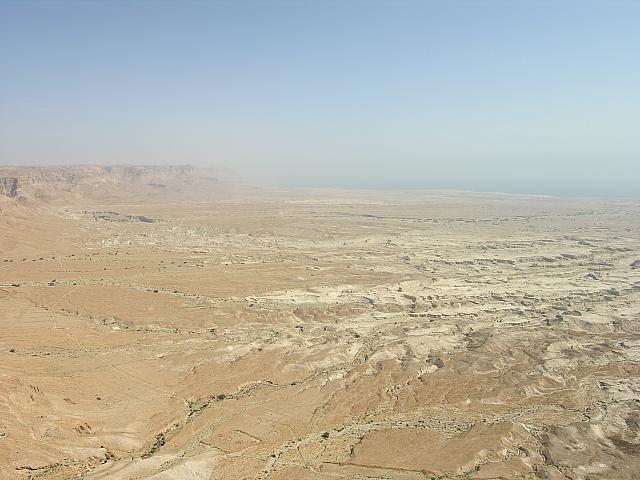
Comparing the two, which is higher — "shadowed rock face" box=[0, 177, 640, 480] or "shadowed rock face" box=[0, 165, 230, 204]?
"shadowed rock face" box=[0, 165, 230, 204]

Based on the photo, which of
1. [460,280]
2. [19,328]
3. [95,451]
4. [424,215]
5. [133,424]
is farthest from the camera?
[424,215]

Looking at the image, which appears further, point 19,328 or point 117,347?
point 19,328

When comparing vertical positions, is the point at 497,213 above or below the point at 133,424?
above

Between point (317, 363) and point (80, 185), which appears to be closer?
point (317, 363)

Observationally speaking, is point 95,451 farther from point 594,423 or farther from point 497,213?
point 497,213

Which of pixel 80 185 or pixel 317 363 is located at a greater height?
pixel 80 185

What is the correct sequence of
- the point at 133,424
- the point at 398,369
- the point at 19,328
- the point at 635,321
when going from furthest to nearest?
the point at 635,321 → the point at 19,328 → the point at 398,369 → the point at 133,424

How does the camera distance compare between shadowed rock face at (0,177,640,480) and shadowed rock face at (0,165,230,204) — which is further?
shadowed rock face at (0,165,230,204)

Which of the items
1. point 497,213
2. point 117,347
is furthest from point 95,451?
point 497,213
